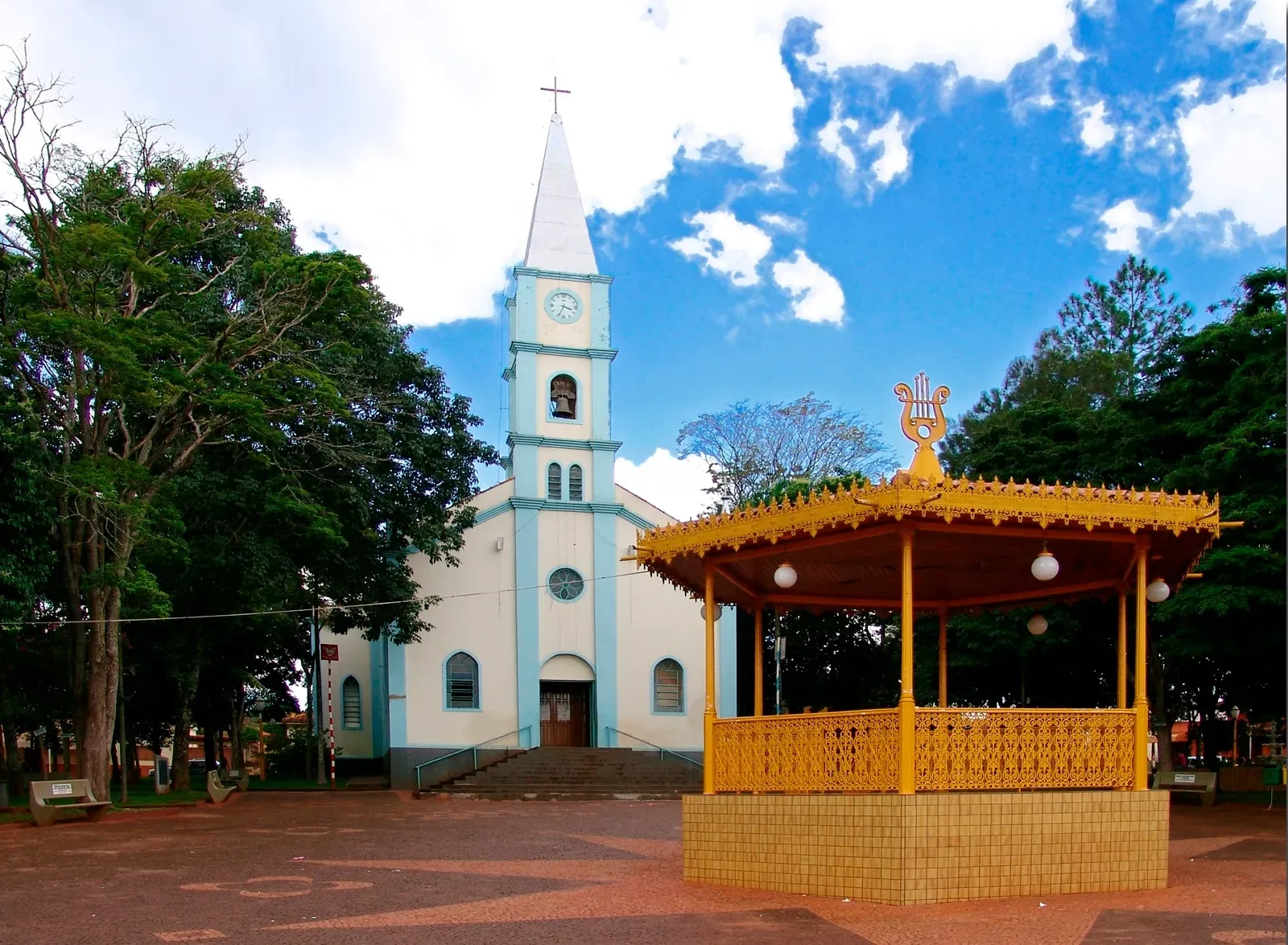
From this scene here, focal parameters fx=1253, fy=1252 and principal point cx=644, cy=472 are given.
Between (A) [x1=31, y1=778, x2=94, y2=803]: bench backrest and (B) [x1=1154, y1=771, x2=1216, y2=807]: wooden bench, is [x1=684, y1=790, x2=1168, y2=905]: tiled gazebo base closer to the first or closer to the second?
(B) [x1=1154, y1=771, x2=1216, y2=807]: wooden bench

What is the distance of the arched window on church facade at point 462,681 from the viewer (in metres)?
32.5

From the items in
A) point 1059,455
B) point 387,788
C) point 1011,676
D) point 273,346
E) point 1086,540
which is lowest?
point 387,788

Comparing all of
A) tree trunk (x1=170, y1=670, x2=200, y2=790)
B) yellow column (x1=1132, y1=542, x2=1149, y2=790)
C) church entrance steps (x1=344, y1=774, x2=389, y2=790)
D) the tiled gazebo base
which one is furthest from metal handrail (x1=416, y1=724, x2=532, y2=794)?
yellow column (x1=1132, y1=542, x2=1149, y2=790)

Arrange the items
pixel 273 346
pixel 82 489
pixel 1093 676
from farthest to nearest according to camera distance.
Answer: pixel 1093 676, pixel 273 346, pixel 82 489

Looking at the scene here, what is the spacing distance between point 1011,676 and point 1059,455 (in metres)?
5.73

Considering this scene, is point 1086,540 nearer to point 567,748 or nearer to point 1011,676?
point 1011,676

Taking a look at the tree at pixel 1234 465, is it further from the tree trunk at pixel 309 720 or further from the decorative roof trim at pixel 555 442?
the tree trunk at pixel 309 720

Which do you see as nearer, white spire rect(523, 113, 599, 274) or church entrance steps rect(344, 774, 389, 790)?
church entrance steps rect(344, 774, 389, 790)

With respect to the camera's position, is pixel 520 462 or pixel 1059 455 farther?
pixel 520 462

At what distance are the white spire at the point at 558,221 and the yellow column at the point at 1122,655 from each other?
79.8ft

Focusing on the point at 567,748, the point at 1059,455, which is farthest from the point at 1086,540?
the point at 567,748

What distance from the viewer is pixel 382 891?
11.8 m

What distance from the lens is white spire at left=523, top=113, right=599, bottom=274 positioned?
3500 cm

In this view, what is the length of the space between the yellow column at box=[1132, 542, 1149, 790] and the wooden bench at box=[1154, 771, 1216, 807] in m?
12.6
